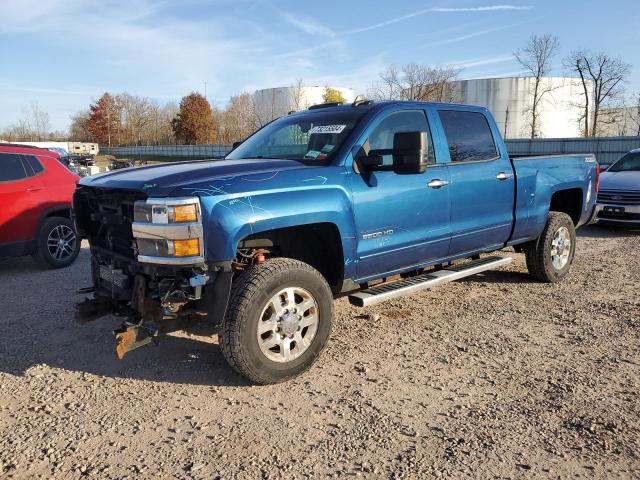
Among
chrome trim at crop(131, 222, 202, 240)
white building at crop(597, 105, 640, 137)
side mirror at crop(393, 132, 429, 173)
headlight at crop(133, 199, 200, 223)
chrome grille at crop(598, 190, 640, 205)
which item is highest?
white building at crop(597, 105, 640, 137)

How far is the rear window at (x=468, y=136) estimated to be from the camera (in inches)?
195

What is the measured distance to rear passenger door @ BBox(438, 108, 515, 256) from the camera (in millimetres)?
4852

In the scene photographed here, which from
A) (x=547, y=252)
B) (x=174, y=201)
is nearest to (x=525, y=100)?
(x=547, y=252)

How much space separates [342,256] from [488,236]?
2034mm

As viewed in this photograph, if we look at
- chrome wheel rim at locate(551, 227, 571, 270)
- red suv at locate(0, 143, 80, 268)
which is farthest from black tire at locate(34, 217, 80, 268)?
chrome wheel rim at locate(551, 227, 571, 270)

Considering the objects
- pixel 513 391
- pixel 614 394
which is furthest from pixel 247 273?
pixel 614 394

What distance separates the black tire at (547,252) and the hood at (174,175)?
3.46 metres

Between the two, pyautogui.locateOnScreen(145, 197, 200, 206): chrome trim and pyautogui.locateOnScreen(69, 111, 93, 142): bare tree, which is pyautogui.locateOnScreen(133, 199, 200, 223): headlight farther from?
pyautogui.locateOnScreen(69, 111, 93, 142): bare tree

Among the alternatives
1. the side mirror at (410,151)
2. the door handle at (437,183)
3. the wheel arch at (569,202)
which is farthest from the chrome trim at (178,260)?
the wheel arch at (569,202)

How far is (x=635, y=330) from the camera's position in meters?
4.61

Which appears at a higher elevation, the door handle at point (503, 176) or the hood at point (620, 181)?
the door handle at point (503, 176)

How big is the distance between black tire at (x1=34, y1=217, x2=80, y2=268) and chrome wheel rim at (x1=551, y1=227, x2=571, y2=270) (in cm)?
622

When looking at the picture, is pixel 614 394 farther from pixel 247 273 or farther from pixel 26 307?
pixel 26 307

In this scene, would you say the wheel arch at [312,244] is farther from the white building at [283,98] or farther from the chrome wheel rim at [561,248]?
the white building at [283,98]
